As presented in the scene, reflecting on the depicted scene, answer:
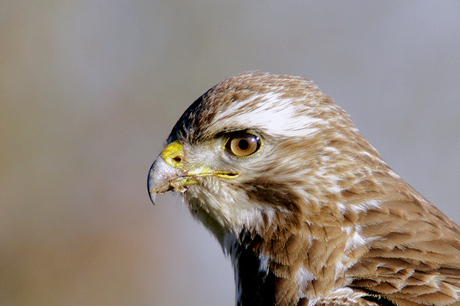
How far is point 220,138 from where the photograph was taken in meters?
4.08

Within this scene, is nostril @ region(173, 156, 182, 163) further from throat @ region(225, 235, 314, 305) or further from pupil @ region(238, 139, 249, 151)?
throat @ region(225, 235, 314, 305)

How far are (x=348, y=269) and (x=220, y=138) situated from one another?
3.68 ft

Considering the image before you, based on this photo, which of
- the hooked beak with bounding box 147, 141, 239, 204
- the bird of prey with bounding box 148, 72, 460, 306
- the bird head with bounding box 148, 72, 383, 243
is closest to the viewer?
the bird of prey with bounding box 148, 72, 460, 306

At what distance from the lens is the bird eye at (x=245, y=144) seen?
402cm

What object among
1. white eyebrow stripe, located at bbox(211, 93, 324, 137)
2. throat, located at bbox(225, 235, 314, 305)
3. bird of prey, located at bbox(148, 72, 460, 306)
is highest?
white eyebrow stripe, located at bbox(211, 93, 324, 137)

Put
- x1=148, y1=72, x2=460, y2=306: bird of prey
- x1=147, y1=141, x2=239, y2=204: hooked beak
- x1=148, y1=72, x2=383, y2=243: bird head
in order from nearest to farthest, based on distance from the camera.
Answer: x1=148, y1=72, x2=460, y2=306: bird of prey → x1=148, y1=72, x2=383, y2=243: bird head → x1=147, y1=141, x2=239, y2=204: hooked beak

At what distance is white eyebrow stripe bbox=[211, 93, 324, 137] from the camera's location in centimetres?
397

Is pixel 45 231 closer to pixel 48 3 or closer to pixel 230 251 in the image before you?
pixel 48 3

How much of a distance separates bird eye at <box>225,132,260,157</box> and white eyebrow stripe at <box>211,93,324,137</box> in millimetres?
74

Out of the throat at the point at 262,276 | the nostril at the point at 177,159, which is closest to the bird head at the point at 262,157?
the nostril at the point at 177,159

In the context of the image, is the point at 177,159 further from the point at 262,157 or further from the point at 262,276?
the point at 262,276

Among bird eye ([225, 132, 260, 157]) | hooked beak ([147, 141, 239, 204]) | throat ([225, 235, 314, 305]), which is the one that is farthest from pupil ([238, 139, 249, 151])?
throat ([225, 235, 314, 305])

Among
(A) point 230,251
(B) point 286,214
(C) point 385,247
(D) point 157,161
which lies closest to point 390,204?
(C) point 385,247

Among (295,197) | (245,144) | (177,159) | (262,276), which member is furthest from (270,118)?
(262,276)
